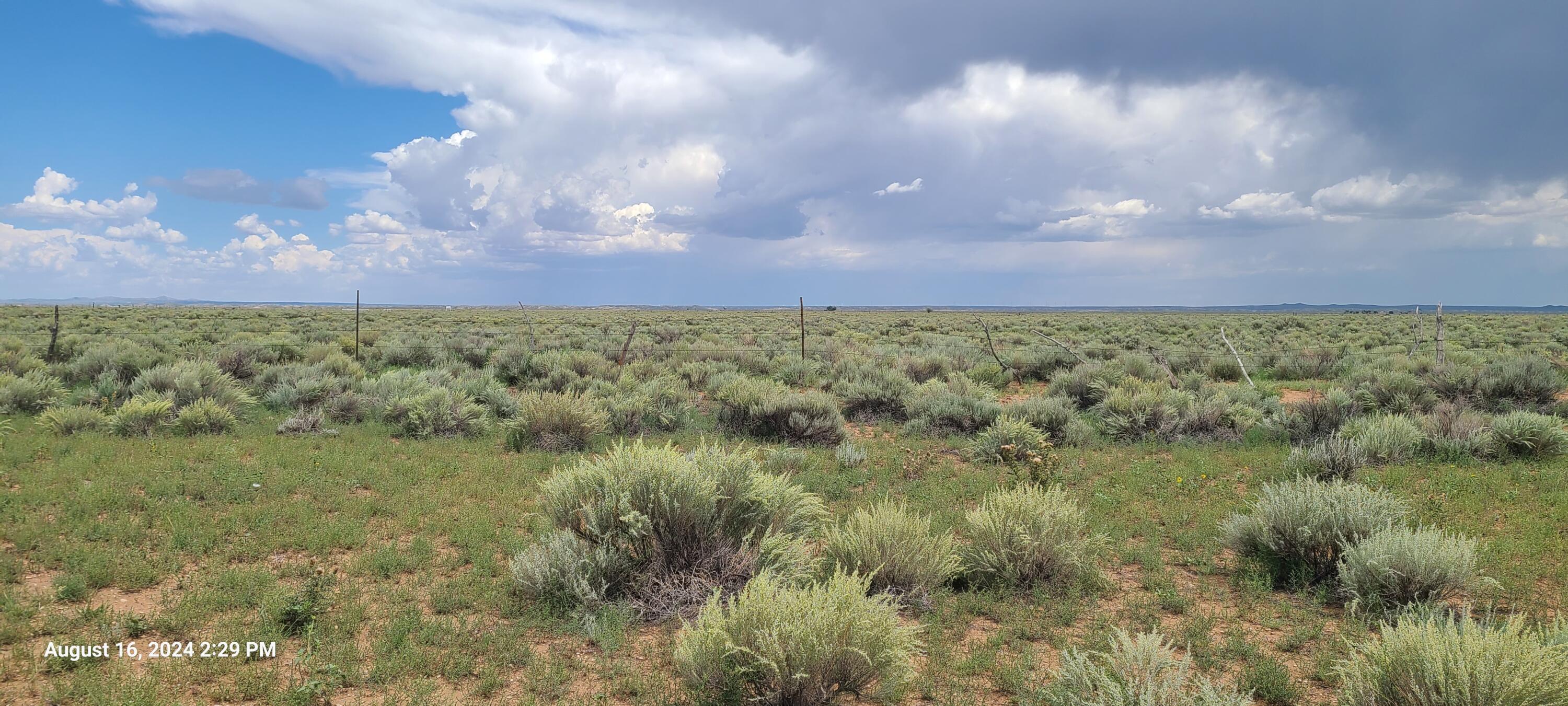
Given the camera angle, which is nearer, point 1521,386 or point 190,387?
point 190,387

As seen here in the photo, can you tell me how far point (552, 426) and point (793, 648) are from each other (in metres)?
7.76

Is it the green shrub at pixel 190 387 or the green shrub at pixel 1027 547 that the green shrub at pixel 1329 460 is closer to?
the green shrub at pixel 1027 547

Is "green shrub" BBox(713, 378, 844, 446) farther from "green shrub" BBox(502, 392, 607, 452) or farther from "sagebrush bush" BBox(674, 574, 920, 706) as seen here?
"sagebrush bush" BBox(674, 574, 920, 706)

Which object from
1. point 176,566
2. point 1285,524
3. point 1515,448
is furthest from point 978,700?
point 1515,448

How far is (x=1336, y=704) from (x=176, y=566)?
7919mm

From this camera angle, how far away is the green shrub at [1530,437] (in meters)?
8.97

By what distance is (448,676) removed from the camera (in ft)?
13.7

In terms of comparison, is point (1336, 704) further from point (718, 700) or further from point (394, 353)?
point (394, 353)

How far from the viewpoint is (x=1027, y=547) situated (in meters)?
5.52

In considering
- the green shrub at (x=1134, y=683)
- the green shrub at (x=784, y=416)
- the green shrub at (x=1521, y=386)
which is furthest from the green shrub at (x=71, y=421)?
the green shrub at (x=1521, y=386)

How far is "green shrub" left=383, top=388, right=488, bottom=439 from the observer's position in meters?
11.0

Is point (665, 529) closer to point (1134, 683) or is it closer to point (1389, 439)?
point (1134, 683)

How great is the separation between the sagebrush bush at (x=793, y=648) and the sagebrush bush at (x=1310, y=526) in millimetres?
3877

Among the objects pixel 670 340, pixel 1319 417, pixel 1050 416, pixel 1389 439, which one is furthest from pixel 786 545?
pixel 670 340
